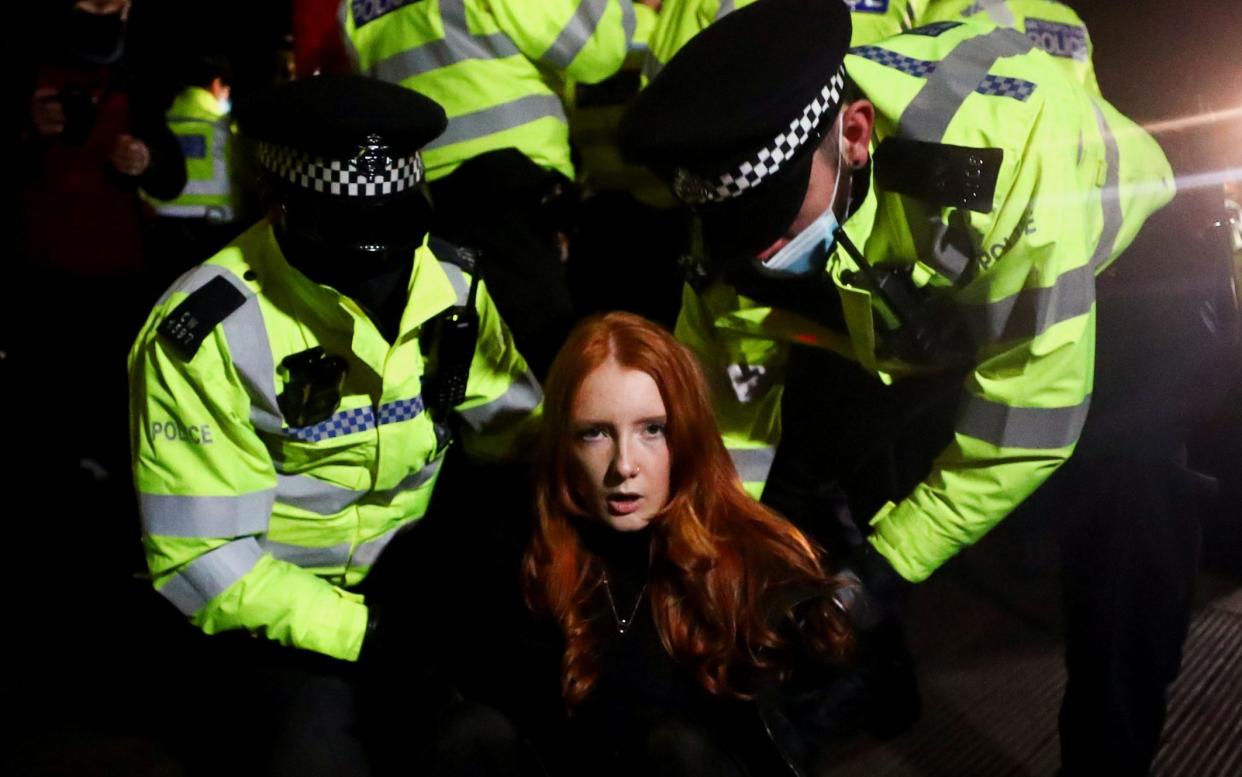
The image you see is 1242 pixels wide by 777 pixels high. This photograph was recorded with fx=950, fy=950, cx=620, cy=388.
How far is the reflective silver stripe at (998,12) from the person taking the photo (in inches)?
92.9

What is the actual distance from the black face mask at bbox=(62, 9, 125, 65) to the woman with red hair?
6.16 ft

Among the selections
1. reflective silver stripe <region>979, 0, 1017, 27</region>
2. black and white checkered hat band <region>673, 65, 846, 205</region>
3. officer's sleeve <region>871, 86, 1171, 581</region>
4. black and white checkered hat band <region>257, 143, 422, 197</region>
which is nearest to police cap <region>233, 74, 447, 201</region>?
black and white checkered hat band <region>257, 143, 422, 197</region>

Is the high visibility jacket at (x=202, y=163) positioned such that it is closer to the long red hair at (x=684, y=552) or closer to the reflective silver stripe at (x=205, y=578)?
the reflective silver stripe at (x=205, y=578)

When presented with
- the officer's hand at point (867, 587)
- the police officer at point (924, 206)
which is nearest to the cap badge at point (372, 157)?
the police officer at point (924, 206)

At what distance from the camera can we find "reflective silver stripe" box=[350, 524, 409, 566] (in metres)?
2.00

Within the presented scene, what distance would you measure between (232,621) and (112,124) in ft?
Answer: 5.80

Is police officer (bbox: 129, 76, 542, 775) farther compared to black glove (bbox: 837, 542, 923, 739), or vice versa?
black glove (bbox: 837, 542, 923, 739)

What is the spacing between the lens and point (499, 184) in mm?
2102

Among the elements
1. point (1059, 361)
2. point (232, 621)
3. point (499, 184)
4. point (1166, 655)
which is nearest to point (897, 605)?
point (1166, 655)

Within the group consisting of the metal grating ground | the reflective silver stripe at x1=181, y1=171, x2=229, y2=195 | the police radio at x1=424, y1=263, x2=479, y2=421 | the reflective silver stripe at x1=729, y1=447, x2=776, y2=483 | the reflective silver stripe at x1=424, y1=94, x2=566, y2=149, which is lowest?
the metal grating ground

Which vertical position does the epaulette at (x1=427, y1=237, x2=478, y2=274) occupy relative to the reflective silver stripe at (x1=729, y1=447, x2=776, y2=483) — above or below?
above

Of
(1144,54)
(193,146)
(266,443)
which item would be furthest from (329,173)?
(1144,54)

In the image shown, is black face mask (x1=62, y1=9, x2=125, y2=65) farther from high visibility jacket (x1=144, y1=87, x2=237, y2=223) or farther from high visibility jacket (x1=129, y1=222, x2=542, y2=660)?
high visibility jacket (x1=129, y1=222, x2=542, y2=660)

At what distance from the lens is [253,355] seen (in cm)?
170
